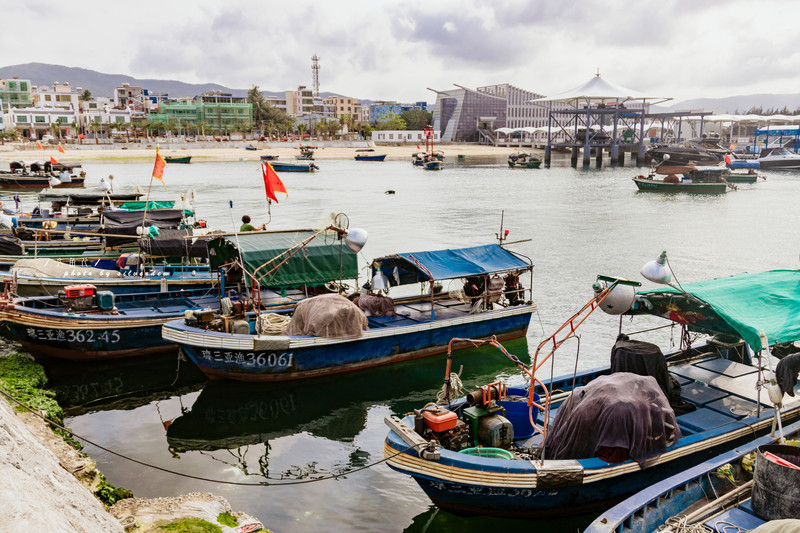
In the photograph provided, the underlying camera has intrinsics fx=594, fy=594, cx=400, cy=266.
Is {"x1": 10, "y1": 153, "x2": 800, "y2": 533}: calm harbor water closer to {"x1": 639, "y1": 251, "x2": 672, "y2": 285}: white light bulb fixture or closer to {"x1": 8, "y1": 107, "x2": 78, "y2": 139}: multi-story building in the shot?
{"x1": 639, "y1": 251, "x2": 672, "y2": 285}: white light bulb fixture

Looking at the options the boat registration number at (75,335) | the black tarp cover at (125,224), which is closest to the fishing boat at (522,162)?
the black tarp cover at (125,224)

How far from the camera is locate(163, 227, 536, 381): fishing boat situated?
527 inches

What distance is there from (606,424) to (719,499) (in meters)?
1.57

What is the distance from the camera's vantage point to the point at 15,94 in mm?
149625

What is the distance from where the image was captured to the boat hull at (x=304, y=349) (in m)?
13.1

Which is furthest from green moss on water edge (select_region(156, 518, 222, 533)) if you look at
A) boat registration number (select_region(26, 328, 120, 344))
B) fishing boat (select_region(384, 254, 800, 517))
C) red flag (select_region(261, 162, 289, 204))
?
red flag (select_region(261, 162, 289, 204))

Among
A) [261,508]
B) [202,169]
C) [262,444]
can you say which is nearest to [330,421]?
[262,444]

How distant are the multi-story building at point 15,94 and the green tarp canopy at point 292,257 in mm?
164089

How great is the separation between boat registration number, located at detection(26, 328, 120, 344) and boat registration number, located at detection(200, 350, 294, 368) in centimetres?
316

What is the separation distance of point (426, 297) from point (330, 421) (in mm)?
5720

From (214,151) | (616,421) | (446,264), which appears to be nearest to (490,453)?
(616,421)

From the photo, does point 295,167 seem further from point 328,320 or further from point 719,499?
point 719,499

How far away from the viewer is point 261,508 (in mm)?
9586

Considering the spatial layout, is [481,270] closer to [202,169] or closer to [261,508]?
[261,508]
